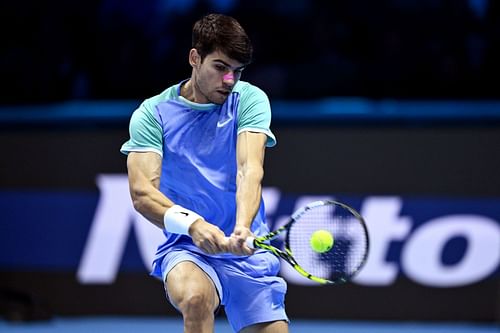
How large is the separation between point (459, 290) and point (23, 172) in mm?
3917

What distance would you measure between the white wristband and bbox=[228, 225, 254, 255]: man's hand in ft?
0.72

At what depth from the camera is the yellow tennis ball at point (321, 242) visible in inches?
201

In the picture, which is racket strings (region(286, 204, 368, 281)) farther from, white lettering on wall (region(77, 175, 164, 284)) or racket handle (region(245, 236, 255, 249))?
white lettering on wall (region(77, 175, 164, 284))

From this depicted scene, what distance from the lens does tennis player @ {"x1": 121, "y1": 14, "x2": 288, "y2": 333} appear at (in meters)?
5.08

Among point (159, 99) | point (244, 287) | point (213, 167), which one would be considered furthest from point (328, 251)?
point (159, 99)

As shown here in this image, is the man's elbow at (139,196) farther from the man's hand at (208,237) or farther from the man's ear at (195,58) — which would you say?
the man's ear at (195,58)

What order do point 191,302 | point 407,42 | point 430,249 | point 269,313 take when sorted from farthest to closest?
point 407,42 < point 430,249 < point 269,313 < point 191,302

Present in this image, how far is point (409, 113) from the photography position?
9.12 meters

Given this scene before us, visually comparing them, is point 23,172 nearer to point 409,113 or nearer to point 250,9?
point 250,9

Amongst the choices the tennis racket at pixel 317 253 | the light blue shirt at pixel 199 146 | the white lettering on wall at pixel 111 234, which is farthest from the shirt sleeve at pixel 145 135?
the white lettering on wall at pixel 111 234

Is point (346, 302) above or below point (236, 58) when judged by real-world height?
below

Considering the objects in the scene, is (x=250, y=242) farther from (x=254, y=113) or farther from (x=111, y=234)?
(x=111, y=234)

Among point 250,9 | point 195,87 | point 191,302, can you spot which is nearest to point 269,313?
point 191,302

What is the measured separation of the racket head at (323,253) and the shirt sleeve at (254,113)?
45 centimetres
